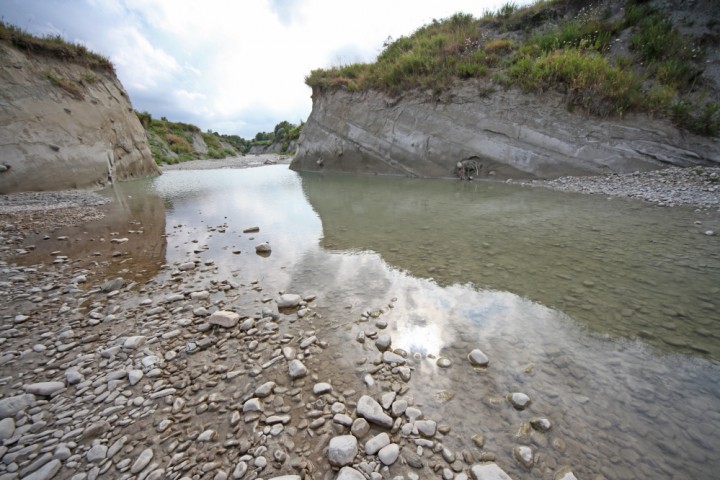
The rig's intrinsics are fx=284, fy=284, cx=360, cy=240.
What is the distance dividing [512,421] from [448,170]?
13384mm

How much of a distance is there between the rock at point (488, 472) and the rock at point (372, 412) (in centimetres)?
54

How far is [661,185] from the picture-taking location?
8453mm

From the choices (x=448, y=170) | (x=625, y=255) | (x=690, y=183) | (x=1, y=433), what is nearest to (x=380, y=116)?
(x=448, y=170)

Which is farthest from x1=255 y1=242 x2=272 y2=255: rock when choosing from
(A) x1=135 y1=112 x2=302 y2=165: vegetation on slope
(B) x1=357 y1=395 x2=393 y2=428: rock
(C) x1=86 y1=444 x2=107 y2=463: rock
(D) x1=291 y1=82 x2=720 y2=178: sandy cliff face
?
(A) x1=135 y1=112 x2=302 y2=165: vegetation on slope

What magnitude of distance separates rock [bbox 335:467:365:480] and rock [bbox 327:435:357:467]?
0.24 ft

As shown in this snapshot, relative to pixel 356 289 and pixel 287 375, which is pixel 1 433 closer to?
pixel 287 375

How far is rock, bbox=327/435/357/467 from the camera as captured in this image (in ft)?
5.50

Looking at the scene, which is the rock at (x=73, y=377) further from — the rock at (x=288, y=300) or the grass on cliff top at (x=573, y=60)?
the grass on cliff top at (x=573, y=60)

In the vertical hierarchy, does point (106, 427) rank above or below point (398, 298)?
above

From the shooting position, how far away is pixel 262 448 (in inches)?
70.4

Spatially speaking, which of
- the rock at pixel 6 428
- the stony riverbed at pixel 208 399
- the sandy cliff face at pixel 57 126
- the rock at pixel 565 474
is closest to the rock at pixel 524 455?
the stony riverbed at pixel 208 399

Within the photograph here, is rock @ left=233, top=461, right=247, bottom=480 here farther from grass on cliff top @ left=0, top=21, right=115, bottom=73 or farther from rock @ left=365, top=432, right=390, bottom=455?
grass on cliff top @ left=0, top=21, right=115, bottom=73

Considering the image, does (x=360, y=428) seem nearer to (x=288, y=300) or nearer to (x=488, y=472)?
(x=488, y=472)

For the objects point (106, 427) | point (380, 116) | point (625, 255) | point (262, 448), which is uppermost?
point (380, 116)
